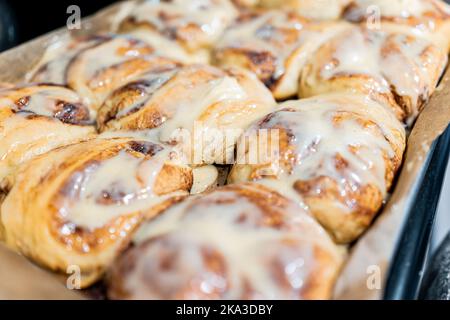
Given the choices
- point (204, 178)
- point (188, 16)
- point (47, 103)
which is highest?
point (188, 16)

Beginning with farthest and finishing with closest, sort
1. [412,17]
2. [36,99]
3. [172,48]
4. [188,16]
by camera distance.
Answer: [188,16]
[172,48]
[412,17]
[36,99]

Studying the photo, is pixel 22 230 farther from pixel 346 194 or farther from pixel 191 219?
pixel 346 194

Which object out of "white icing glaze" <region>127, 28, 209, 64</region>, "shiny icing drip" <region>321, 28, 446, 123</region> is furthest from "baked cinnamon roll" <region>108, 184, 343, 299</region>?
"white icing glaze" <region>127, 28, 209, 64</region>

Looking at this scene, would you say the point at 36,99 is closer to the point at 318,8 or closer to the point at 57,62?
the point at 57,62

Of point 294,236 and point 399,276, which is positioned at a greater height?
point 294,236

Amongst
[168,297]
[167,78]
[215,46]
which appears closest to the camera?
[168,297]

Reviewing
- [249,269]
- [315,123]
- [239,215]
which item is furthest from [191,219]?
[315,123]

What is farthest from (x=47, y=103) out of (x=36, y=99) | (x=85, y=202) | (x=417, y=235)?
(x=417, y=235)
